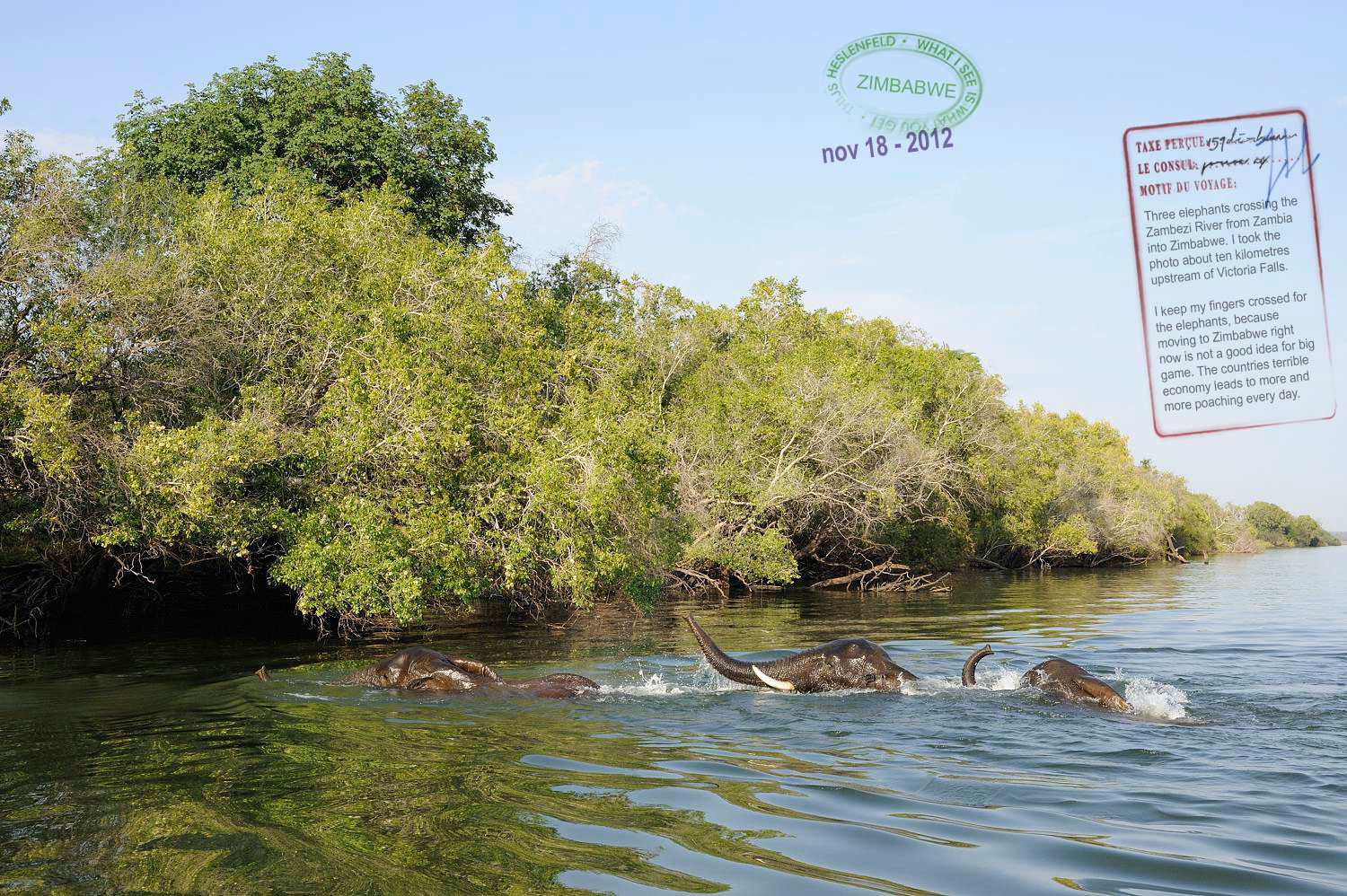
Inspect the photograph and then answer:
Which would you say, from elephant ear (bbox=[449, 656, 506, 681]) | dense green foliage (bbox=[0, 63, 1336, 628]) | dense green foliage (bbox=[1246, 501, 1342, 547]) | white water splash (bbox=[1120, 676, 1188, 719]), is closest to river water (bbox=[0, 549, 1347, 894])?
white water splash (bbox=[1120, 676, 1188, 719])

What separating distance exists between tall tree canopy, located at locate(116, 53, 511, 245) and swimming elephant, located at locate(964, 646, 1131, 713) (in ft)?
78.3

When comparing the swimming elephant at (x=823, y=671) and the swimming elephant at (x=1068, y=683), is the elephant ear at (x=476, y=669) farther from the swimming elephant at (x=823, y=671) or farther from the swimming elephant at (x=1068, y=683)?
the swimming elephant at (x=1068, y=683)

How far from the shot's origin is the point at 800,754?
305 inches

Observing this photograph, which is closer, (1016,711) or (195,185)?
(1016,711)


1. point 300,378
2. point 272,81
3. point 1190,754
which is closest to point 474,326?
point 300,378

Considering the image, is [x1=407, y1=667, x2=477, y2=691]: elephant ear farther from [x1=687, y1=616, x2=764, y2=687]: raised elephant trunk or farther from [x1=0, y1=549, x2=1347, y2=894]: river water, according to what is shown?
[x1=687, y1=616, x2=764, y2=687]: raised elephant trunk

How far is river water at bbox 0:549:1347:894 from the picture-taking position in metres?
4.90

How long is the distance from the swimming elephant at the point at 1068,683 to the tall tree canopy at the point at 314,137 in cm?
2387

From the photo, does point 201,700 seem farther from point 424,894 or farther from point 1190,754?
point 1190,754

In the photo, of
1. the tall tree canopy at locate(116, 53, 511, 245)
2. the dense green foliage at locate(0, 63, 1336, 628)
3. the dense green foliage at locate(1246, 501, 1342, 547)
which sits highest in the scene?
the tall tree canopy at locate(116, 53, 511, 245)

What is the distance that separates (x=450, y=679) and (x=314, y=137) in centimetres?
2350

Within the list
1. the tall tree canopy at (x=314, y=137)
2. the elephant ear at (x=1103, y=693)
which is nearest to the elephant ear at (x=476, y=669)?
the elephant ear at (x=1103, y=693)

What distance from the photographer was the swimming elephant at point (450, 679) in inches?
410

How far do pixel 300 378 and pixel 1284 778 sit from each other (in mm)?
15713
